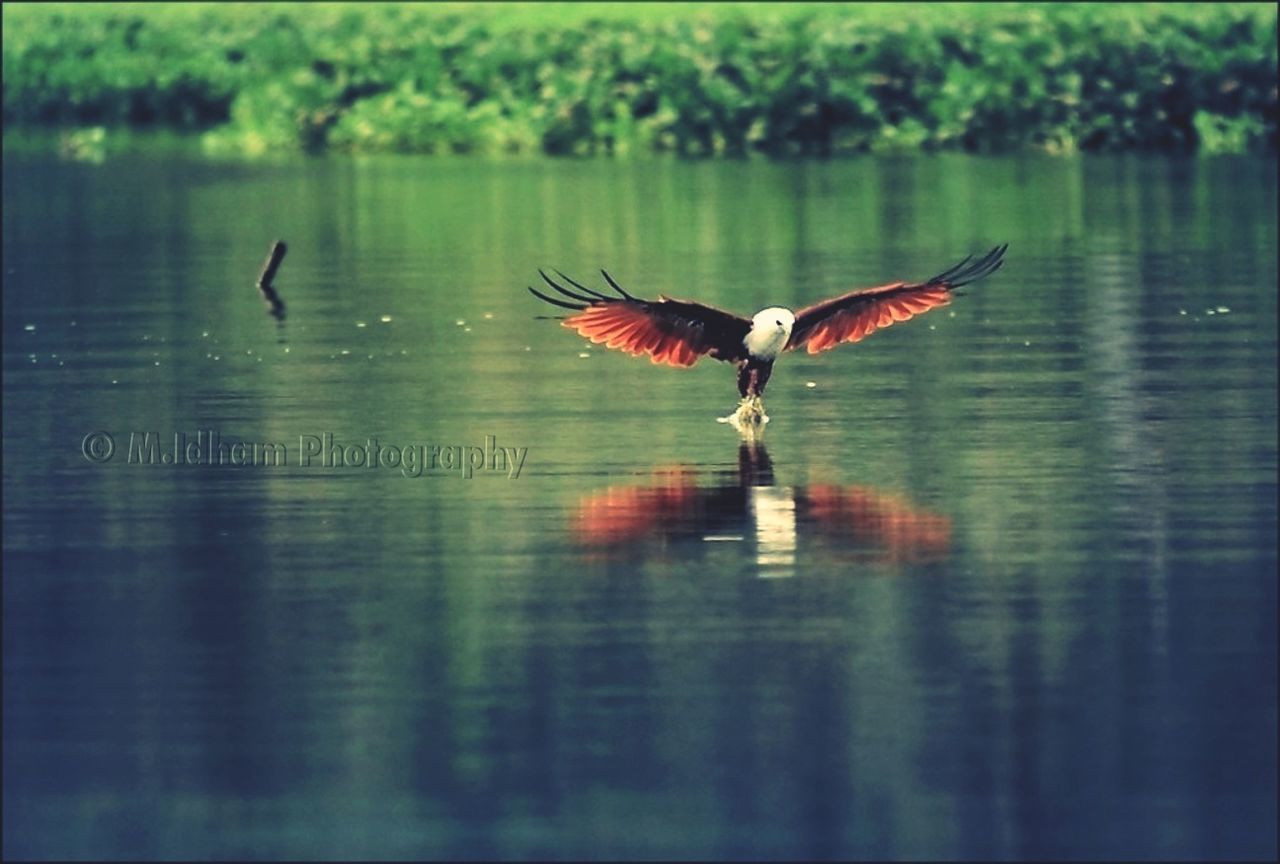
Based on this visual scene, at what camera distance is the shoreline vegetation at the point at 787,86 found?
46.4 meters

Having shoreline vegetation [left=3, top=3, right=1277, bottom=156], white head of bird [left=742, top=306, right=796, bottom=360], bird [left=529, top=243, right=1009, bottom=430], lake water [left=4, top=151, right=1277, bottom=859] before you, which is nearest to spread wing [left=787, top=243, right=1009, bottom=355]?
bird [left=529, top=243, right=1009, bottom=430]

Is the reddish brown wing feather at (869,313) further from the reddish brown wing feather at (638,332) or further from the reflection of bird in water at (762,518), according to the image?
the reflection of bird in water at (762,518)

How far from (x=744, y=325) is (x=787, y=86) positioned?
103ft

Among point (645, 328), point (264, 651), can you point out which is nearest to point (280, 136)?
point (645, 328)

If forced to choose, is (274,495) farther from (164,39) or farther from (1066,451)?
(164,39)

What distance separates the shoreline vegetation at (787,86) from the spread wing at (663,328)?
3008 centimetres

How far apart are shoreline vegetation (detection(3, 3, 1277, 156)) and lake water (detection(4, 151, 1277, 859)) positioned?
21598 mm

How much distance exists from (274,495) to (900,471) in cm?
292

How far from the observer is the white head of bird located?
16156 mm

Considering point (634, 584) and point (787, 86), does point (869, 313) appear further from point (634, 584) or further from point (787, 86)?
point (787, 86)

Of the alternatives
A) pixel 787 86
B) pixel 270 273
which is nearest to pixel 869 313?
pixel 270 273

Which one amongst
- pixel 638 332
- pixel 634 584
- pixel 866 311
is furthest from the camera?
pixel 866 311

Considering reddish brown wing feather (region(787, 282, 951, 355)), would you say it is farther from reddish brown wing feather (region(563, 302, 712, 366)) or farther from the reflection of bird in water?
the reflection of bird in water

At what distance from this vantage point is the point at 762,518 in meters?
13.8
